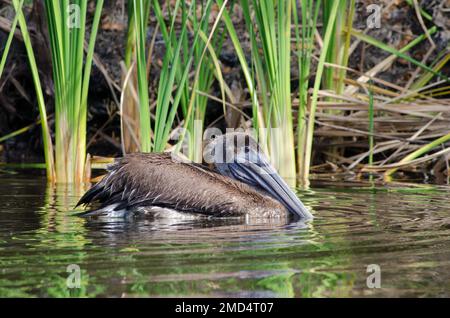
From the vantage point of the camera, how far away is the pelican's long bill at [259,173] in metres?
5.88

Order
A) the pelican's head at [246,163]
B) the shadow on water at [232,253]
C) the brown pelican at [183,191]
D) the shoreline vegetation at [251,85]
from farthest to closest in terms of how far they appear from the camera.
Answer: the shoreline vegetation at [251,85] < the pelican's head at [246,163] < the brown pelican at [183,191] < the shadow on water at [232,253]

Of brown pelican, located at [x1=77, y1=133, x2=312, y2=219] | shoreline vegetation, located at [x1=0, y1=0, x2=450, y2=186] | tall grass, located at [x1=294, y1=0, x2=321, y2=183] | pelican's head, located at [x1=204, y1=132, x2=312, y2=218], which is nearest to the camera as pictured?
brown pelican, located at [x1=77, y1=133, x2=312, y2=219]

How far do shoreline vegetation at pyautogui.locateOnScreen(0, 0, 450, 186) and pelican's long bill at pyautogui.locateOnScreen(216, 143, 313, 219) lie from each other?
549mm

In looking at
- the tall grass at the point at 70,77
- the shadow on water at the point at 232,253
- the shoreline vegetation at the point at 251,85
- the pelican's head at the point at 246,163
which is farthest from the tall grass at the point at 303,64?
the tall grass at the point at 70,77

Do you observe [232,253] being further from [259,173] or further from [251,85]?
[251,85]

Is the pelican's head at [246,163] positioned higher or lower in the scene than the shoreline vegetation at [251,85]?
lower

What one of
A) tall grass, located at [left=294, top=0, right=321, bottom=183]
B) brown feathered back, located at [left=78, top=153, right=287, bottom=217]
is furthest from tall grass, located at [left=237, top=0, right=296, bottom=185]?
brown feathered back, located at [left=78, top=153, right=287, bottom=217]

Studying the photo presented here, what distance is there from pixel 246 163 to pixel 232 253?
209 cm

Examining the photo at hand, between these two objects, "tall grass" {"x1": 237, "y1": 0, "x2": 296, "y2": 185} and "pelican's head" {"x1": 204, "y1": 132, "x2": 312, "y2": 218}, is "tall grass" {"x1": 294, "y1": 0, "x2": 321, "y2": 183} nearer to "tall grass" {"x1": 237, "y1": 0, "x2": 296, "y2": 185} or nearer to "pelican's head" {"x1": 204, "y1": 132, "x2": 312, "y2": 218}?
"tall grass" {"x1": 237, "y1": 0, "x2": 296, "y2": 185}

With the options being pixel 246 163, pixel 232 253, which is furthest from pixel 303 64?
pixel 232 253

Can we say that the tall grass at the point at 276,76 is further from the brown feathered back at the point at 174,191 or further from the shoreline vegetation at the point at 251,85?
the brown feathered back at the point at 174,191

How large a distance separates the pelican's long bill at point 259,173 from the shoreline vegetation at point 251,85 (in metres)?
0.55

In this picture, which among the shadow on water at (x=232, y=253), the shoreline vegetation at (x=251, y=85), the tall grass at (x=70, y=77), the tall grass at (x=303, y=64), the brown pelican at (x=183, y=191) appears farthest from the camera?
the tall grass at (x=303, y=64)

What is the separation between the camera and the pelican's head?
600cm
